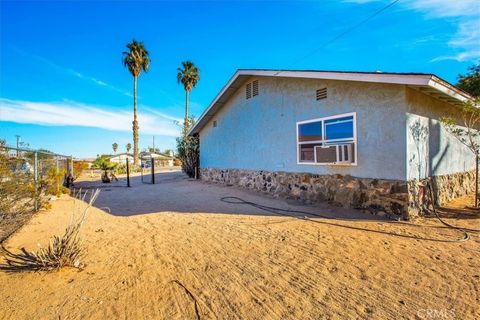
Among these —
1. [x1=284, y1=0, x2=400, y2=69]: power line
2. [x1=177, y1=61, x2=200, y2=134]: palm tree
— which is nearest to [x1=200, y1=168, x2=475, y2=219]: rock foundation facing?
[x1=284, y1=0, x2=400, y2=69]: power line

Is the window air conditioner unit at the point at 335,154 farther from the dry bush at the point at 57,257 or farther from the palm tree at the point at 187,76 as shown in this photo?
the palm tree at the point at 187,76

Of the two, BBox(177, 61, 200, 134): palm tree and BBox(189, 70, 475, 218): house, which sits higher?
BBox(177, 61, 200, 134): palm tree

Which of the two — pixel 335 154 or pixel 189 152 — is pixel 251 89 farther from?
pixel 189 152

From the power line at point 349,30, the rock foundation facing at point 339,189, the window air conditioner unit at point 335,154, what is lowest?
the rock foundation facing at point 339,189

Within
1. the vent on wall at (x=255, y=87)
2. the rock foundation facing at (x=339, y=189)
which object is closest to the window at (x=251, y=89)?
the vent on wall at (x=255, y=87)

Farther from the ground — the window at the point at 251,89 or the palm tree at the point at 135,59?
the palm tree at the point at 135,59

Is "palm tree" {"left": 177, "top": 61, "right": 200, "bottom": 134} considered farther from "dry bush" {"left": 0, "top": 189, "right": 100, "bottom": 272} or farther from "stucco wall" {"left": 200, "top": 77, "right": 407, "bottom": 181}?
"dry bush" {"left": 0, "top": 189, "right": 100, "bottom": 272}

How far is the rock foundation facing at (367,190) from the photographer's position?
248 inches

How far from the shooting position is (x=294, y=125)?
9211mm

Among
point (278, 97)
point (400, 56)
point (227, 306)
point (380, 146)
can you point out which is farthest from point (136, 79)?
point (227, 306)

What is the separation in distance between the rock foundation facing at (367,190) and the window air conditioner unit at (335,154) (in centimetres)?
56

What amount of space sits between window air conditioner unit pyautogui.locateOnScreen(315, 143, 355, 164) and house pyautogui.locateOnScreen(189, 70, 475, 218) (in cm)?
3

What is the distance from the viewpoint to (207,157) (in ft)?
53.1

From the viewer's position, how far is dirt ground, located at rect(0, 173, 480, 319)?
8.83ft
